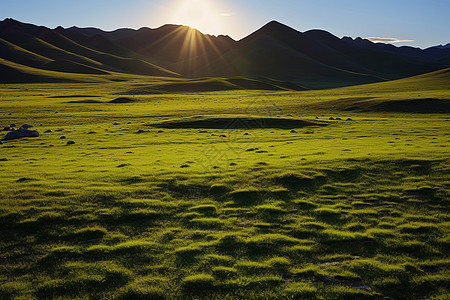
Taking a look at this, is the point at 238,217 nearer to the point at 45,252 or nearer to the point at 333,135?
the point at 45,252

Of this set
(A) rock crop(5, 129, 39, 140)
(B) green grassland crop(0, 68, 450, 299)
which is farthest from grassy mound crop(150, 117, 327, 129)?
(B) green grassland crop(0, 68, 450, 299)

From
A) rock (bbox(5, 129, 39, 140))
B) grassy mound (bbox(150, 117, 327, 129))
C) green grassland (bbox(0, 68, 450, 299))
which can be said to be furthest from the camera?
grassy mound (bbox(150, 117, 327, 129))

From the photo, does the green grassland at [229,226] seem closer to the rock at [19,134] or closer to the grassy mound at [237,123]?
the rock at [19,134]

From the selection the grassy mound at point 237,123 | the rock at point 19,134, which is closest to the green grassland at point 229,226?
the rock at point 19,134

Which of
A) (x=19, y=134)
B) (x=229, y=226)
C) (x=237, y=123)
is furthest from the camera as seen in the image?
(x=237, y=123)

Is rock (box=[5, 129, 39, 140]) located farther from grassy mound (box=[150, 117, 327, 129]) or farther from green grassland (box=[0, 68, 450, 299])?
grassy mound (box=[150, 117, 327, 129])

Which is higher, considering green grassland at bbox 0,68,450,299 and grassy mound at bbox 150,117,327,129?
grassy mound at bbox 150,117,327,129

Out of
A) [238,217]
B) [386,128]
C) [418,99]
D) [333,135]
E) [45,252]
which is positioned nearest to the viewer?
[45,252]

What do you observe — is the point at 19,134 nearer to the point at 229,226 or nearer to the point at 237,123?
the point at 237,123

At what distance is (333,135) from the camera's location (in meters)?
46.4

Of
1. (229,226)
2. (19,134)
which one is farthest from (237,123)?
(229,226)

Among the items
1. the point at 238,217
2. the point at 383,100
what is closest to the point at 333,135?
the point at 238,217

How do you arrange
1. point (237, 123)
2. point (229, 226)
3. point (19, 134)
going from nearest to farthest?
point (229, 226) → point (19, 134) → point (237, 123)

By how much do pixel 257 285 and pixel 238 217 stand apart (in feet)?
18.8
